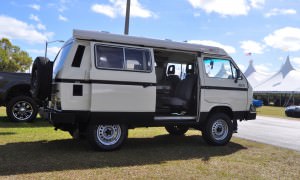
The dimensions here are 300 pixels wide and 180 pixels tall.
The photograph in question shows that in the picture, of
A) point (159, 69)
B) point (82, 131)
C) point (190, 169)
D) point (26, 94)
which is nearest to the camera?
point (190, 169)

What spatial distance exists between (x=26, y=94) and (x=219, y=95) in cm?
637

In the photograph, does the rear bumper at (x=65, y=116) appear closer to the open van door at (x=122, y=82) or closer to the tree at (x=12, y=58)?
the open van door at (x=122, y=82)

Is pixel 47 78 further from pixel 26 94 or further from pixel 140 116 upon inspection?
pixel 26 94

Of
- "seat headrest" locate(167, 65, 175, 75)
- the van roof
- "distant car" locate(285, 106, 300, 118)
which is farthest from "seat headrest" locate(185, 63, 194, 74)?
"distant car" locate(285, 106, 300, 118)

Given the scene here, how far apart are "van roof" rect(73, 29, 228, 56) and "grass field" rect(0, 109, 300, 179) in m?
2.38

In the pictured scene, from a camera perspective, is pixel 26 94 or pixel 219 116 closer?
pixel 219 116

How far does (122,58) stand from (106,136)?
170 centimetres

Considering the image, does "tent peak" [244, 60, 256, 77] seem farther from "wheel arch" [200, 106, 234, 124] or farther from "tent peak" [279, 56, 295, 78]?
"wheel arch" [200, 106, 234, 124]

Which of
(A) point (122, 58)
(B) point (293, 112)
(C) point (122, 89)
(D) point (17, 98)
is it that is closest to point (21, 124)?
(D) point (17, 98)

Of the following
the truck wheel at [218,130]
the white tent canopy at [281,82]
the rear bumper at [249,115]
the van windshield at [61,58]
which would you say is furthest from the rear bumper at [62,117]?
the white tent canopy at [281,82]

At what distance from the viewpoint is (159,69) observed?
1051 centimetres

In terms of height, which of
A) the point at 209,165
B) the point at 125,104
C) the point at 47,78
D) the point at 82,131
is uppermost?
the point at 47,78

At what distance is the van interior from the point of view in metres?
9.58

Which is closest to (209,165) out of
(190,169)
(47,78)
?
(190,169)
